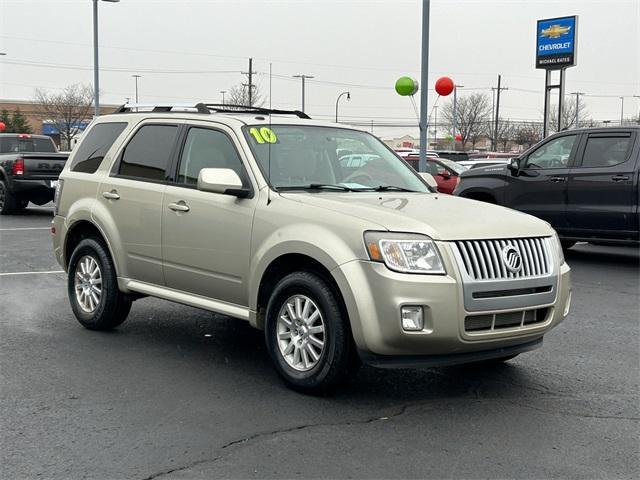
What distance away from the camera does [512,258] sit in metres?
4.66

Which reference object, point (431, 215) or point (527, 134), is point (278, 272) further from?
point (527, 134)

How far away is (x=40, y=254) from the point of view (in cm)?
1134

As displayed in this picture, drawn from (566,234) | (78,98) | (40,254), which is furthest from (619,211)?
(78,98)

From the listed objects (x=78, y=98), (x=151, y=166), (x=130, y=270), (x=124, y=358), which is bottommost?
(x=124, y=358)

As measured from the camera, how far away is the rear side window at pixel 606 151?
35.2 feet

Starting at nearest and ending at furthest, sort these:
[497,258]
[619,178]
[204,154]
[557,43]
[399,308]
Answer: [399,308] → [497,258] → [204,154] → [619,178] → [557,43]

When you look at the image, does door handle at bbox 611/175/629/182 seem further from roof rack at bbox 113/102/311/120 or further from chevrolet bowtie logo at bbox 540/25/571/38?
chevrolet bowtie logo at bbox 540/25/571/38

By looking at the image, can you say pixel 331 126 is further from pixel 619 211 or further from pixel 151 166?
pixel 619 211

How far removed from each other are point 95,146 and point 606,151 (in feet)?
24.1

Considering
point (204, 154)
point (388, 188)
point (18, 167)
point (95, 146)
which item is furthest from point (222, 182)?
point (18, 167)

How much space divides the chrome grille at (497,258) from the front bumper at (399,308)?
0.13m

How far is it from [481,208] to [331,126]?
5.22ft

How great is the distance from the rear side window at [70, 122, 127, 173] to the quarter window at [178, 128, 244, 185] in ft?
3.44

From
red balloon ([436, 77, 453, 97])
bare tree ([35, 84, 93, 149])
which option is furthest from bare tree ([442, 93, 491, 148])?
red balloon ([436, 77, 453, 97])
